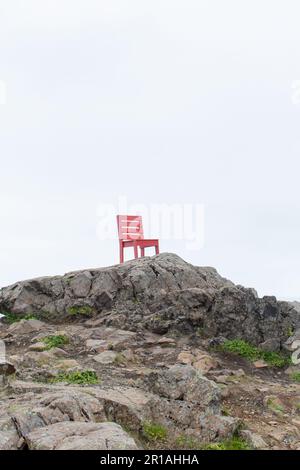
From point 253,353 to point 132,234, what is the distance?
8367mm

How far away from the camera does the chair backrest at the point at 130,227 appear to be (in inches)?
952

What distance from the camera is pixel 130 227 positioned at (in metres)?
24.5

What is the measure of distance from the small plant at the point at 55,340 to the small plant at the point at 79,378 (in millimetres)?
3508

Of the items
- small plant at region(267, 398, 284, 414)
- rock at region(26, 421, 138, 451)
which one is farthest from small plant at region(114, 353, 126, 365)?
rock at region(26, 421, 138, 451)

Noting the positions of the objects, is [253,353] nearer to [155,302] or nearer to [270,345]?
[270,345]

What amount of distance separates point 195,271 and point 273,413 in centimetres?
1011

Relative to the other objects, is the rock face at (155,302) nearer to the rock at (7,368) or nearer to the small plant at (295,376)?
the small plant at (295,376)

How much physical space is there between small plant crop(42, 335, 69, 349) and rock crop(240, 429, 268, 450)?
26.6ft

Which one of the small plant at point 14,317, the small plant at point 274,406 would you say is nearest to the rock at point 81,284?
the small plant at point 14,317

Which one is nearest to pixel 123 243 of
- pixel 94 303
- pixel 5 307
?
pixel 94 303

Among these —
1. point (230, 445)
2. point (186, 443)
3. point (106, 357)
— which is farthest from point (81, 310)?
point (230, 445)

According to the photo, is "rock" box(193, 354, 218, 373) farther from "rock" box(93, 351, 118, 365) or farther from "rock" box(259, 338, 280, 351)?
"rock" box(259, 338, 280, 351)

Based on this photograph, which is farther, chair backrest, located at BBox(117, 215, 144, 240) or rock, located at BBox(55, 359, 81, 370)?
chair backrest, located at BBox(117, 215, 144, 240)

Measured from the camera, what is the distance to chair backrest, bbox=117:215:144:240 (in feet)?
79.3
